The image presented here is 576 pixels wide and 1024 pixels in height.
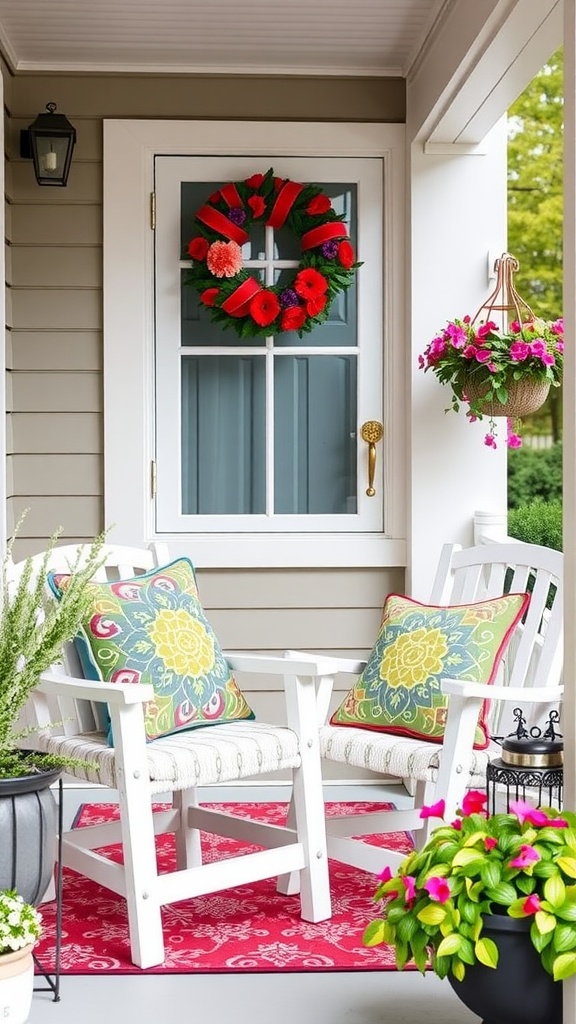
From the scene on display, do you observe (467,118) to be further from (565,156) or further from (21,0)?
(565,156)

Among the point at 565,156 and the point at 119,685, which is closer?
the point at 565,156

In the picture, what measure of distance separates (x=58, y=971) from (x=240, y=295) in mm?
2453

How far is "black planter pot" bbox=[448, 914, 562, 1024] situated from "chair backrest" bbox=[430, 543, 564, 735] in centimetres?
84

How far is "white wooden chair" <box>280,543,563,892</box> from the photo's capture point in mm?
2869

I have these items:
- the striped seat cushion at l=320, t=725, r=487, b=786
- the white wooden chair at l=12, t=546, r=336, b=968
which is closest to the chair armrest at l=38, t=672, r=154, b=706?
the white wooden chair at l=12, t=546, r=336, b=968

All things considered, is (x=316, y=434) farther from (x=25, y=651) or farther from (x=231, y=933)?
(x=25, y=651)

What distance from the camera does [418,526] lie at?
439 cm

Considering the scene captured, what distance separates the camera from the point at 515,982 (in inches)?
85.0

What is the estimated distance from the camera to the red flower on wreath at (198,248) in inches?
170

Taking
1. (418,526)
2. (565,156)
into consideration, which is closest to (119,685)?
(565,156)

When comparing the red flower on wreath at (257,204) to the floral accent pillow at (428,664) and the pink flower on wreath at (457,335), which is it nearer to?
the pink flower on wreath at (457,335)

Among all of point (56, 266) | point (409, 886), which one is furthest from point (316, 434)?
point (409, 886)

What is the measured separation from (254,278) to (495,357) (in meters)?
1.00

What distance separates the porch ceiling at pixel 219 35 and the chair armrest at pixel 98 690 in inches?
86.9
